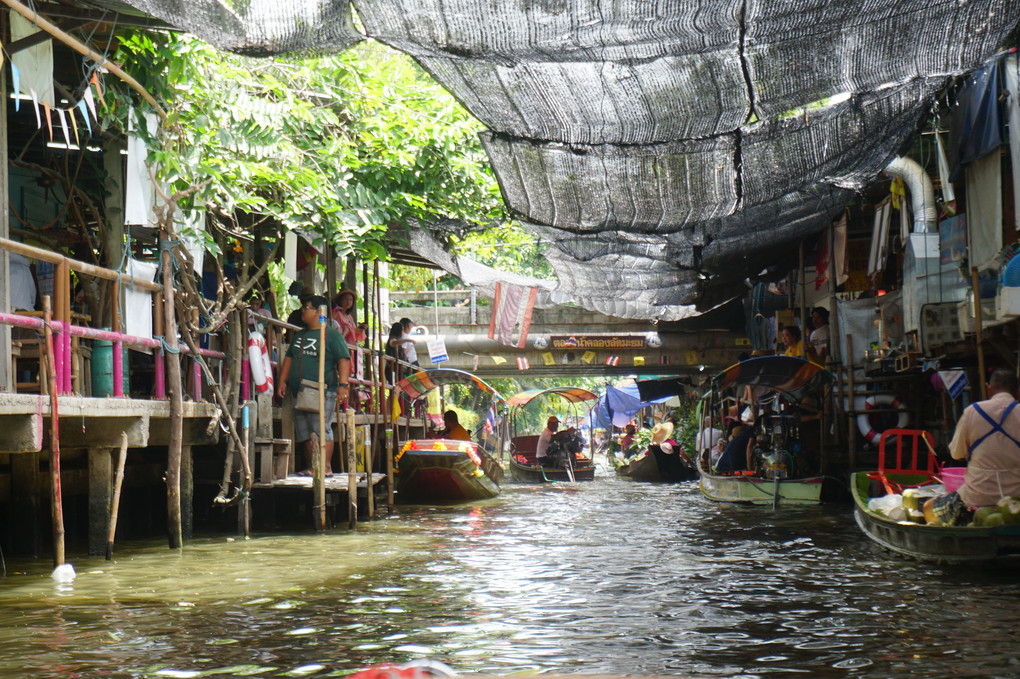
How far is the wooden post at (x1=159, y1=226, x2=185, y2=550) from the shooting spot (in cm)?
851

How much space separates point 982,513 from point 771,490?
6.36m

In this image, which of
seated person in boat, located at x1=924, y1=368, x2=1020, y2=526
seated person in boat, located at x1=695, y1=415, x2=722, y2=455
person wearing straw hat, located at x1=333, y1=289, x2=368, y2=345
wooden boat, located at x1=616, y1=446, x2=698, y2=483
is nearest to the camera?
seated person in boat, located at x1=924, y1=368, x2=1020, y2=526

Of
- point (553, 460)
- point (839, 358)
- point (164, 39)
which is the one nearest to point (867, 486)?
point (839, 358)

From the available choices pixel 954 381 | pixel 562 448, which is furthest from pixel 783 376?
pixel 562 448

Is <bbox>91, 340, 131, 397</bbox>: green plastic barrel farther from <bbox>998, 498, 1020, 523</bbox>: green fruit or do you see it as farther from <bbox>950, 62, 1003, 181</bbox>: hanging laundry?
<bbox>950, 62, 1003, 181</bbox>: hanging laundry

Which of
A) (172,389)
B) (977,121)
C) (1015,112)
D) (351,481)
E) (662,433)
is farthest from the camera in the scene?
(662,433)

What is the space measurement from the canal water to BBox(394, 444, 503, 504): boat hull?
4629mm

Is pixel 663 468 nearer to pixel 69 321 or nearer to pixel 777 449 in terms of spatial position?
pixel 777 449

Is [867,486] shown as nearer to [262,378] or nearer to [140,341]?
[262,378]

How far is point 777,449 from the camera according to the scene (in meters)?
14.6

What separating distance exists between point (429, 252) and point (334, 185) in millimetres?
3039

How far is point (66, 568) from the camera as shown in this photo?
24.2ft

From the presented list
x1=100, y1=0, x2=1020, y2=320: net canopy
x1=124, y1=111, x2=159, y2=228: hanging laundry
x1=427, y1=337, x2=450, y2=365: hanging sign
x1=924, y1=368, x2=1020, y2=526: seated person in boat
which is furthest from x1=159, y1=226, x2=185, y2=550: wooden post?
x1=427, y1=337, x2=450, y2=365: hanging sign

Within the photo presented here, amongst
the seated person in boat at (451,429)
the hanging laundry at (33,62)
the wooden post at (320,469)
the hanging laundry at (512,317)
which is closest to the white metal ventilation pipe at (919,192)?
the wooden post at (320,469)
